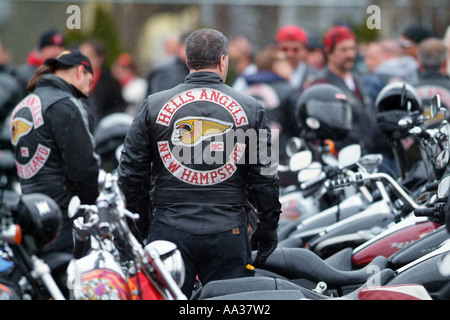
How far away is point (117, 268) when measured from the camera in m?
3.45

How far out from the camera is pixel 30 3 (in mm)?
15102

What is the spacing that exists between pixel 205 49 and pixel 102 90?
7823 millimetres

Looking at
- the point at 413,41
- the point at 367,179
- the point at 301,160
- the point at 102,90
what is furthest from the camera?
the point at 102,90

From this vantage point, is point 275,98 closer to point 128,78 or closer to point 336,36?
point 336,36

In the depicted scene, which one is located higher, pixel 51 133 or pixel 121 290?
pixel 51 133

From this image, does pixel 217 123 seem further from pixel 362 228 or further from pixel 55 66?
pixel 55 66

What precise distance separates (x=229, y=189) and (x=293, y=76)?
676 centimetres

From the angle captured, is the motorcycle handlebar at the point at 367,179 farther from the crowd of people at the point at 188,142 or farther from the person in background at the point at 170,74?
the person in background at the point at 170,74

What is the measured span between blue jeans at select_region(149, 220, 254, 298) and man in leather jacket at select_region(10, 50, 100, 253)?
1.26 m

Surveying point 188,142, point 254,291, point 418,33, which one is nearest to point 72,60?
point 188,142

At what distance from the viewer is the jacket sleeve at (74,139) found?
5.34m

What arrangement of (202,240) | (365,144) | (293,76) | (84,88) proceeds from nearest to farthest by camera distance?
(202,240) → (84,88) → (365,144) → (293,76)

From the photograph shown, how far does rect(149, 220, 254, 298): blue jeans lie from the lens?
425 cm
